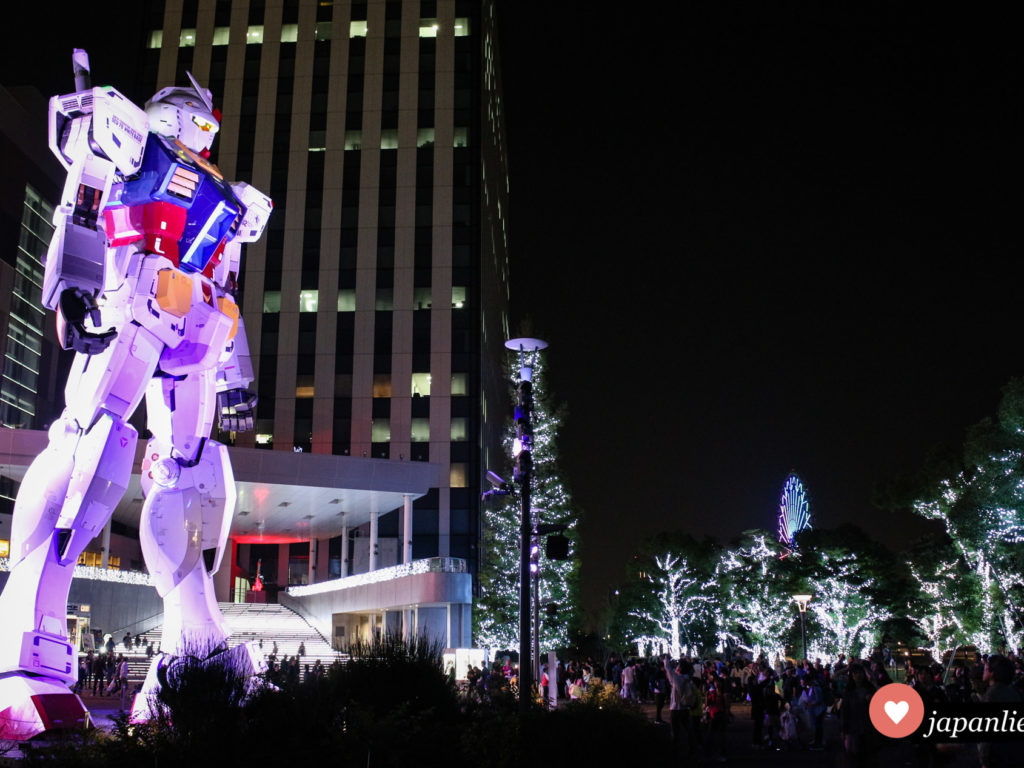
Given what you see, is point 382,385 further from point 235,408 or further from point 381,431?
point 235,408

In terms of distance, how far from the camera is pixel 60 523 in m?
13.1

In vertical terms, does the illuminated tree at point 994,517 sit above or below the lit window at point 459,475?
below

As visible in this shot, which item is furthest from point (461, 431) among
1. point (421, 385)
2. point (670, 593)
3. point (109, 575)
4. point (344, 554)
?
point (109, 575)

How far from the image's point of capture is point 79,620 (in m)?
33.8

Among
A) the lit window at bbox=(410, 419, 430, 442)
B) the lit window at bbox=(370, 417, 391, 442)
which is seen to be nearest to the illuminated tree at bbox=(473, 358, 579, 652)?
the lit window at bbox=(410, 419, 430, 442)

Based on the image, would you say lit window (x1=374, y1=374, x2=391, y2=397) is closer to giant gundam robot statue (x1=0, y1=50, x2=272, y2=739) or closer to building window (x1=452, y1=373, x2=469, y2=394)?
building window (x1=452, y1=373, x2=469, y2=394)

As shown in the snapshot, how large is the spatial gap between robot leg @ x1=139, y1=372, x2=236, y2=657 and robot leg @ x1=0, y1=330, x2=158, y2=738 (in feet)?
2.30

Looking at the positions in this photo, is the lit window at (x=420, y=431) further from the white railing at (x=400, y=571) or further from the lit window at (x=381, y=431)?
the white railing at (x=400, y=571)

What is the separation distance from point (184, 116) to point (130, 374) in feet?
15.2

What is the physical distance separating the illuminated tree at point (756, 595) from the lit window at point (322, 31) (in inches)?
1715

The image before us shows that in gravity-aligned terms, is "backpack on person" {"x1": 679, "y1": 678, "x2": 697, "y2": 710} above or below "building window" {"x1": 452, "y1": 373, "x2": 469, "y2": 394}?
below

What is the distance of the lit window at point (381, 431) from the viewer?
188ft

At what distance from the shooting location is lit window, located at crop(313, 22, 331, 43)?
6350 centimetres

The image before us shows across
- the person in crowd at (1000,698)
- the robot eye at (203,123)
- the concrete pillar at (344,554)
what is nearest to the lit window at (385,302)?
the concrete pillar at (344,554)
